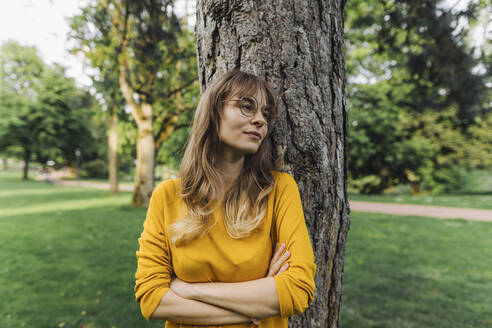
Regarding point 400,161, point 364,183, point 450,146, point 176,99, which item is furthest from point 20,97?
point 450,146

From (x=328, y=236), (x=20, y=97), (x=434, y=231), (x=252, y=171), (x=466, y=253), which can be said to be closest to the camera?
(x=252, y=171)

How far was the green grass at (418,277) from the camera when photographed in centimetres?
414

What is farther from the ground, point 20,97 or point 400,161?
point 20,97

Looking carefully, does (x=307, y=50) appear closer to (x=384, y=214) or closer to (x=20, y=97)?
(x=384, y=214)

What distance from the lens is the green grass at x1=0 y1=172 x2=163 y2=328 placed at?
4180 mm

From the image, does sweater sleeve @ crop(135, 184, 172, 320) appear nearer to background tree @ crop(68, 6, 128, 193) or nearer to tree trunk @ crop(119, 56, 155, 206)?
background tree @ crop(68, 6, 128, 193)

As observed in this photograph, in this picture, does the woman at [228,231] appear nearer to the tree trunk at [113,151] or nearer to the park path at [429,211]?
the park path at [429,211]

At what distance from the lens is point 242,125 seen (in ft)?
5.20

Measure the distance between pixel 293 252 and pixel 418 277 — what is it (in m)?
5.31

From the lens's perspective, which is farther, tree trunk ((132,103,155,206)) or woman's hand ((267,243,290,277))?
tree trunk ((132,103,155,206))

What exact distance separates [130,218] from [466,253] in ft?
33.2

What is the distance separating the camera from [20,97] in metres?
29.3

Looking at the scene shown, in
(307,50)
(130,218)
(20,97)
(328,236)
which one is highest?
(20,97)

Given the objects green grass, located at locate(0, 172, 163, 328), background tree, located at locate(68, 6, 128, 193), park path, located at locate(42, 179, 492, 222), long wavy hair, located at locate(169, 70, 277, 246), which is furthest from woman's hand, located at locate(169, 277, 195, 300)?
park path, located at locate(42, 179, 492, 222)
